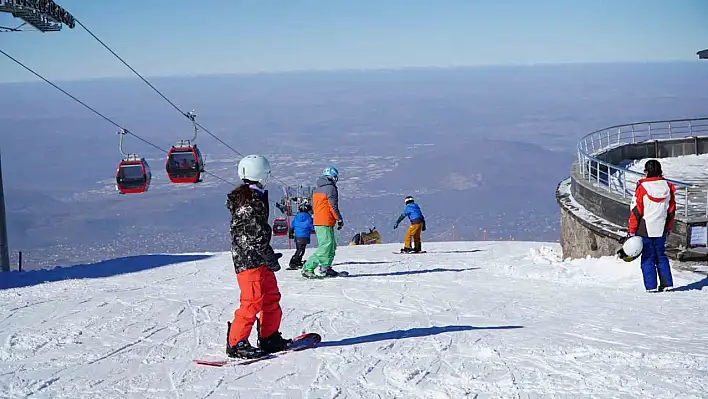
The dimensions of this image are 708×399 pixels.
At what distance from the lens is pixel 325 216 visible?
11.1 meters

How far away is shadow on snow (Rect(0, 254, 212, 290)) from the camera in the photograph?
12.7 metres

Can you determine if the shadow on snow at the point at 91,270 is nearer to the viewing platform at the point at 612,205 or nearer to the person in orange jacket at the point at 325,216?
the person in orange jacket at the point at 325,216

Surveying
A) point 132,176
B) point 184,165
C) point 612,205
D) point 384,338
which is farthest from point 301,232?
point 132,176

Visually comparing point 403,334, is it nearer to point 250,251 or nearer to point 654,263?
point 250,251

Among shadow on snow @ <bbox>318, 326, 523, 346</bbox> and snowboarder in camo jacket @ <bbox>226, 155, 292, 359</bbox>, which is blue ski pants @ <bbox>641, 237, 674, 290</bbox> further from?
snowboarder in camo jacket @ <bbox>226, 155, 292, 359</bbox>

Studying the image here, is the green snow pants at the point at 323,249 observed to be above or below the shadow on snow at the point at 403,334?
above

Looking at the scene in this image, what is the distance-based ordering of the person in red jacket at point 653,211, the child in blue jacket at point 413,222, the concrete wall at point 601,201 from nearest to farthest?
the person in red jacket at point 653,211
the concrete wall at point 601,201
the child in blue jacket at point 413,222

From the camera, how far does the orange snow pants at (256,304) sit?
232 inches

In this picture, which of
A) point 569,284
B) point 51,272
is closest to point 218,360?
point 569,284

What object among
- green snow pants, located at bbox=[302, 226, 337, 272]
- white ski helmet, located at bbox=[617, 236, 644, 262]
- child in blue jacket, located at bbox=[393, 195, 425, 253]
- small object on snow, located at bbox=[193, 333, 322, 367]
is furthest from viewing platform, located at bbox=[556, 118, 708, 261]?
small object on snow, located at bbox=[193, 333, 322, 367]

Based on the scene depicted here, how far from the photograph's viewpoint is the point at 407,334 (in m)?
7.01

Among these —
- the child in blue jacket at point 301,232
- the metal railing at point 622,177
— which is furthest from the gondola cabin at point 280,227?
the child in blue jacket at point 301,232

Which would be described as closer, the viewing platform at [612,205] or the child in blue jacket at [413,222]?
the viewing platform at [612,205]

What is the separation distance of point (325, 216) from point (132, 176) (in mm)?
13213
